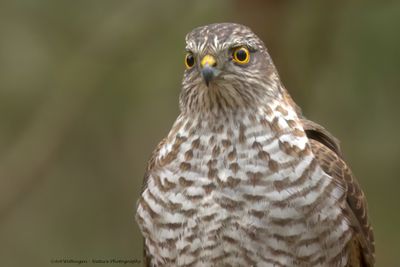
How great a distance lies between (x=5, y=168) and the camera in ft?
25.2

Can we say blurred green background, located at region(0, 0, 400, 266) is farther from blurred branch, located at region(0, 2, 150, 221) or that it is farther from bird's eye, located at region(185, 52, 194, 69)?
bird's eye, located at region(185, 52, 194, 69)

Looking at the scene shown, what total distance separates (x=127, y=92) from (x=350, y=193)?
350 cm

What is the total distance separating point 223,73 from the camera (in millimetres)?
5250

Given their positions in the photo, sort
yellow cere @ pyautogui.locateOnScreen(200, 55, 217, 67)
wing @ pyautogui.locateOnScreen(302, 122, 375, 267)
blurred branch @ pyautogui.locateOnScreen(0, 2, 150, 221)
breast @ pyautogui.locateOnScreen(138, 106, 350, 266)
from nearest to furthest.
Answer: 1. breast @ pyautogui.locateOnScreen(138, 106, 350, 266)
2. yellow cere @ pyautogui.locateOnScreen(200, 55, 217, 67)
3. wing @ pyautogui.locateOnScreen(302, 122, 375, 267)
4. blurred branch @ pyautogui.locateOnScreen(0, 2, 150, 221)

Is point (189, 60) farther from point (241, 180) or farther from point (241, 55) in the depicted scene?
point (241, 180)

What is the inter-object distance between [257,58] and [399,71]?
2.75m

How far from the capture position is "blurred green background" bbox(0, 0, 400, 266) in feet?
25.3

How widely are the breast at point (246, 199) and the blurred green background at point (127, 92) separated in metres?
2.42

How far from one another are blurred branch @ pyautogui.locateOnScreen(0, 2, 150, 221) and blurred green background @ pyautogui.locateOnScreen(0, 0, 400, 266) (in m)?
0.01

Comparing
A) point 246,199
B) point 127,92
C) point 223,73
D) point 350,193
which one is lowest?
point 127,92

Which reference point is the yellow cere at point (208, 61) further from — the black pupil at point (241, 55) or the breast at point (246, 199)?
the breast at point (246, 199)

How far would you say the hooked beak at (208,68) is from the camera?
16.7ft

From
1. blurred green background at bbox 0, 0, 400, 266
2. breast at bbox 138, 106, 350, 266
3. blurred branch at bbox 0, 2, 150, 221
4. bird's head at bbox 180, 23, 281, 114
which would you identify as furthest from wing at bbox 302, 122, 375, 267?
blurred branch at bbox 0, 2, 150, 221

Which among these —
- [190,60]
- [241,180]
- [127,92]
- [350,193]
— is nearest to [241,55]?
[190,60]
